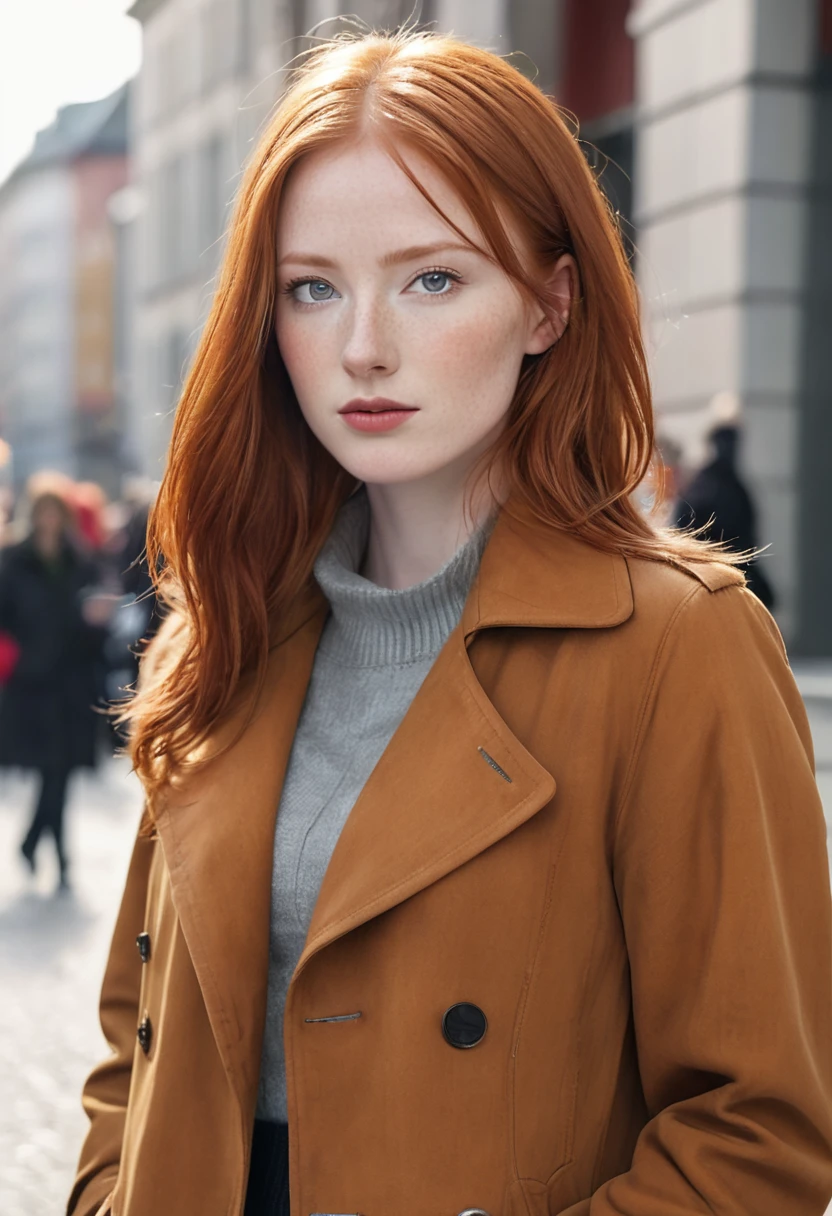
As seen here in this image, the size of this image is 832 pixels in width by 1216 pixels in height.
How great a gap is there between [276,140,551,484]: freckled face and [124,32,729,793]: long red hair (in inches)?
1.3

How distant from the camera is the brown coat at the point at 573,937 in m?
1.62

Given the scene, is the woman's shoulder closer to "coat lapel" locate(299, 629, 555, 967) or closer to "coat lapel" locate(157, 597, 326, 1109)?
"coat lapel" locate(299, 629, 555, 967)

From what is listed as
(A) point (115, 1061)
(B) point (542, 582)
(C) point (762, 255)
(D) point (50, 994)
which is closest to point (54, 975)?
(D) point (50, 994)

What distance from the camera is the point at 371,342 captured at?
1.83 metres

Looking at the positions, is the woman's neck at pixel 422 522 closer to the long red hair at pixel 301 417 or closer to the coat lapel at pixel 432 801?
the long red hair at pixel 301 417

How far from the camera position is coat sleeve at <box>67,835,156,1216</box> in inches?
83.1

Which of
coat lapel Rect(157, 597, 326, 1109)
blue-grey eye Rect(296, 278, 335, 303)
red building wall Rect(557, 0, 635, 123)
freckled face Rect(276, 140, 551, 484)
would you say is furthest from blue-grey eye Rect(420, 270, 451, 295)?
red building wall Rect(557, 0, 635, 123)

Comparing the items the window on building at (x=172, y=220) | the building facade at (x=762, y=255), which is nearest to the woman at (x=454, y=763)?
the building facade at (x=762, y=255)

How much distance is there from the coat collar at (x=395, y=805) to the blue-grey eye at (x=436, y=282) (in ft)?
0.95

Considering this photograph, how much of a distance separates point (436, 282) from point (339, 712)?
585mm

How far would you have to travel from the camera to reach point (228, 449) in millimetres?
2152

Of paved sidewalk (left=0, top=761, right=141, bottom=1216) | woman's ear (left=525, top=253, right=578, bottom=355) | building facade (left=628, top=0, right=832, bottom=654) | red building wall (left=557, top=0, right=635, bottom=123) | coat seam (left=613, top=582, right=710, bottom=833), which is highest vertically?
red building wall (left=557, top=0, right=635, bottom=123)

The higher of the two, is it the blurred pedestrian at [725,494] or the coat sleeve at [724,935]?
the blurred pedestrian at [725,494]

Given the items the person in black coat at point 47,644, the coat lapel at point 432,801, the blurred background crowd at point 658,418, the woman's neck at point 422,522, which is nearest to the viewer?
the coat lapel at point 432,801
